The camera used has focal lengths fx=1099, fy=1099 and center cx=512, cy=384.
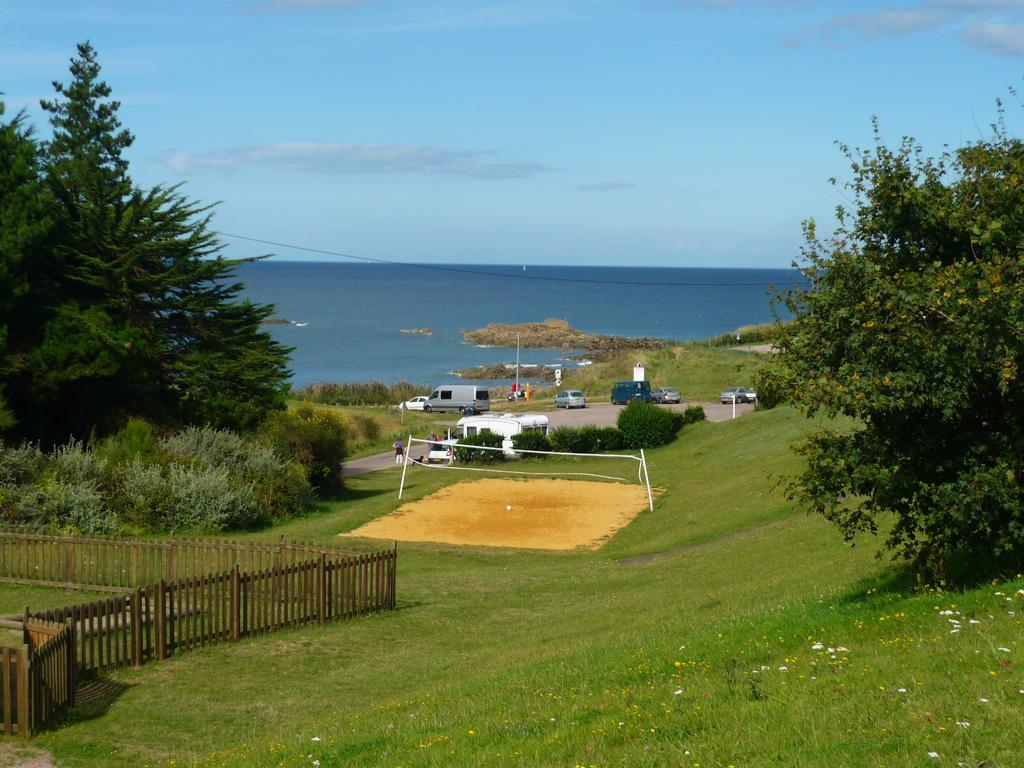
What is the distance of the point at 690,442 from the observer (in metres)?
52.1

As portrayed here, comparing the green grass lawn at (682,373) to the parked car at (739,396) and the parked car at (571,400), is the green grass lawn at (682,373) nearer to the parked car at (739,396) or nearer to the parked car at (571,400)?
the parked car at (739,396)


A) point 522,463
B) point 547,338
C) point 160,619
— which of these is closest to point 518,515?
point 522,463

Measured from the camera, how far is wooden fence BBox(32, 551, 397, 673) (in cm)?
1504

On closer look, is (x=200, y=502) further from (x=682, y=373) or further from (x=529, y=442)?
(x=682, y=373)

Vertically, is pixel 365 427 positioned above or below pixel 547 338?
below

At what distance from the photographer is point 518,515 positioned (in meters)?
35.9

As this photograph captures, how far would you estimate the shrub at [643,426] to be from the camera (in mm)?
52562

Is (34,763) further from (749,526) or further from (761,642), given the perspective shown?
(749,526)

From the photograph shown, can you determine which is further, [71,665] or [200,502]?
[200,502]

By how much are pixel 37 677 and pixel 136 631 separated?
3.29 meters

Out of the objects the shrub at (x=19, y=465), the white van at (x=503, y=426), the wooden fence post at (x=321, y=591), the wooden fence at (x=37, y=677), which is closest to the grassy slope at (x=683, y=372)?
the white van at (x=503, y=426)

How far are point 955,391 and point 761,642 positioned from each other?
3306mm

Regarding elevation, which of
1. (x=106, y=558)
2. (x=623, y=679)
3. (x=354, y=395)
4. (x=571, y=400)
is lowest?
(x=106, y=558)

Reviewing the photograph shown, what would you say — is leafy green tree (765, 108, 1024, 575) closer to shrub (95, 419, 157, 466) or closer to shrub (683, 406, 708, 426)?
shrub (95, 419, 157, 466)
